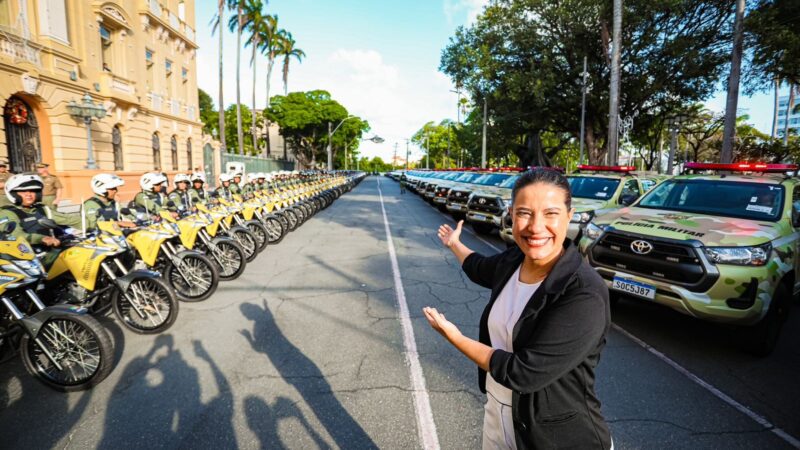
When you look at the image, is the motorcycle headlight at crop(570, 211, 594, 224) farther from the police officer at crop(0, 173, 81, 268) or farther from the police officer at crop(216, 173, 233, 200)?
the police officer at crop(0, 173, 81, 268)

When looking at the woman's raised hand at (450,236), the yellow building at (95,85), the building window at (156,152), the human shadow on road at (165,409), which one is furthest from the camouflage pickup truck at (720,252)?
the building window at (156,152)

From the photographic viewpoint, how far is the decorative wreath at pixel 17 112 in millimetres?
13430

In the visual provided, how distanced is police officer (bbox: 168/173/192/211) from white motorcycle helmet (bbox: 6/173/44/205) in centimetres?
251

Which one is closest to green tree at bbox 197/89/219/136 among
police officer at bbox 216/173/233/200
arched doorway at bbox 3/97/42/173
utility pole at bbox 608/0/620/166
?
arched doorway at bbox 3/97/42/173

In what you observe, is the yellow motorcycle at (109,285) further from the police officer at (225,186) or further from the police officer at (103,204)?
the police officer at (225,186)

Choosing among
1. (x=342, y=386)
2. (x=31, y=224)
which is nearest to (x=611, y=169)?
(x=342, y=386)

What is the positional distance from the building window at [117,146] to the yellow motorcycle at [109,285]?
18.2m

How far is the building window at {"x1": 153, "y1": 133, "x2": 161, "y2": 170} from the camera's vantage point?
2309cm

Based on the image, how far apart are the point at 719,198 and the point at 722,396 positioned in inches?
115

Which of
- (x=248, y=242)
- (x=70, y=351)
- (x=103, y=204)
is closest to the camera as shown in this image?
(x=70, y=351)

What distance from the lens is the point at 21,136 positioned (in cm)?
1420

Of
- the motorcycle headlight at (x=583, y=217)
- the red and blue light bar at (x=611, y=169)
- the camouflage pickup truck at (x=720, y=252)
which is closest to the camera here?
the camouflage pickup truck at (x=720, y=252)

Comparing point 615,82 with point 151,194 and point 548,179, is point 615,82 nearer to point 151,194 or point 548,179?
point 151,194

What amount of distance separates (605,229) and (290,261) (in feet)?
17.9
